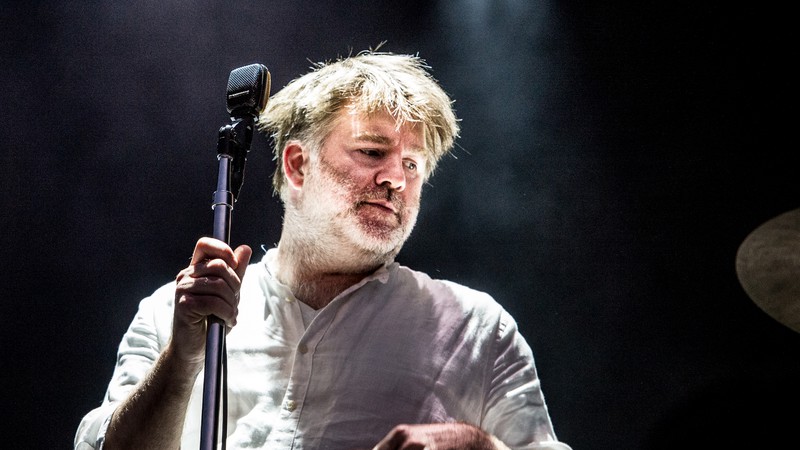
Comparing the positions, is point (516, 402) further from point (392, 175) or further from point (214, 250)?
point (214, 250)

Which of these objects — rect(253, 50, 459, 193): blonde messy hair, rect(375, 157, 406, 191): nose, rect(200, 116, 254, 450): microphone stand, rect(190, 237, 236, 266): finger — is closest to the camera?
rect(200, 116, 254, 450): microphone stand

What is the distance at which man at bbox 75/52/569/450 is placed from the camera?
1463mm

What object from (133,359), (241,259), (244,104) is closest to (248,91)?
(244,104)

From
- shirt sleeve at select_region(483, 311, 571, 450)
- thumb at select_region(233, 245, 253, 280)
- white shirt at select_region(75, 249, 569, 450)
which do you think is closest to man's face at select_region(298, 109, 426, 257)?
white shirt at select_region(75, 249, 569, 450)

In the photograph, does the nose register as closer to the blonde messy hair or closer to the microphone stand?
the blonde messy hair

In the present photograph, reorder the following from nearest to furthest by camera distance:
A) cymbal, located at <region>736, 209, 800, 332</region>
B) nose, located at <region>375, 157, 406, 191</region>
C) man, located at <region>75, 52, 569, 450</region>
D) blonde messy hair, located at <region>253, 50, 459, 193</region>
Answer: man, located at <region>75, 52, 569, 450</region>
nose, located at <region>375, 157, 406, 191</region>
blonde messy hair, located at <region>253, 50, 459, 193</region>
cymbal, located at <region>736, 209, 800, 332</region>

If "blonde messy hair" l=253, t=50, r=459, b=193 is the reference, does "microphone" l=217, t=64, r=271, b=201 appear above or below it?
below

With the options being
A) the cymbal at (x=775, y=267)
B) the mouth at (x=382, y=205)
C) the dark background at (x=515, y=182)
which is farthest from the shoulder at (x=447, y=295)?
the cymbal at (x=775, y=267)

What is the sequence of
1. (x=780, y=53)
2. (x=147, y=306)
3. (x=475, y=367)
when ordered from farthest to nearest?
(x=780, y=53)
(x=147, y=306)
(x=475, y=367)

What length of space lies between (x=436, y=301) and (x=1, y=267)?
1.47 meters

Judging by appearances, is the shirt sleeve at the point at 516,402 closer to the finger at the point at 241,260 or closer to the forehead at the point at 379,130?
the forehead at the point at 379,130

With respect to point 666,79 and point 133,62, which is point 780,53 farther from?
point 133,62

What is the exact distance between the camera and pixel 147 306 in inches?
71.1

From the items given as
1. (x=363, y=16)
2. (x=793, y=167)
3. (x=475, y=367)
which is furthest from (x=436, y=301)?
(x=793, y=167)
